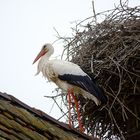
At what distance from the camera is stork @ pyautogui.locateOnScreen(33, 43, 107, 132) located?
18.4 feet

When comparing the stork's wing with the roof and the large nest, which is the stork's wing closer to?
the large nest

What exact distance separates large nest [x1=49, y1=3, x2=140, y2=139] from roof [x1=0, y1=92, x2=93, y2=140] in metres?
2.39

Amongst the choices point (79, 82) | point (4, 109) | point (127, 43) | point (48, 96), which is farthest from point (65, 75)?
point (4, 109)

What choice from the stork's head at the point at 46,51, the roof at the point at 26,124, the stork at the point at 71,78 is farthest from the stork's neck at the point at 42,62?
the roof at the point at 26,124

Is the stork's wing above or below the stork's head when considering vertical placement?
below

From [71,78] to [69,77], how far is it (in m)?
0.03

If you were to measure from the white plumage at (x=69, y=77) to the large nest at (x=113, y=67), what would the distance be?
0.36 metres

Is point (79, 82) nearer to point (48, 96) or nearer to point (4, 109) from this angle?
point (48, 96)

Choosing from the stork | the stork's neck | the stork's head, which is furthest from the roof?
the stork's head

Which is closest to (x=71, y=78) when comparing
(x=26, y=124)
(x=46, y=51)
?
(x=46, y=51)

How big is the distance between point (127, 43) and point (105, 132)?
1.24 m

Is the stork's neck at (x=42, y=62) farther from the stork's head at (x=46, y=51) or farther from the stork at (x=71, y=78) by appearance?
the stork's head at (x=46, y=51)

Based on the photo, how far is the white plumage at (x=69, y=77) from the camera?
567cm

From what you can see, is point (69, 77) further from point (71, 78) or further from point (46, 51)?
point (46, 51)
